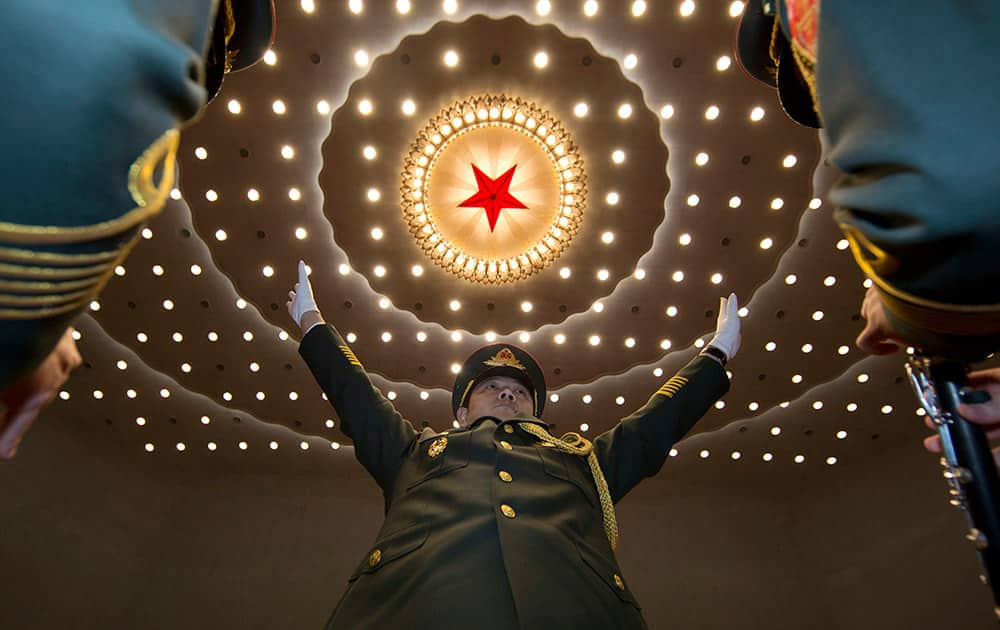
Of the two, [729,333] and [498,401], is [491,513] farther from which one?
[729,333]

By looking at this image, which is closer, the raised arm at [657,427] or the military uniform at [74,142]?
the military uniform at [74,142]

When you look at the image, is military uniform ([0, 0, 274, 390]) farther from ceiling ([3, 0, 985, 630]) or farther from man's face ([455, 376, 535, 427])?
ceiling ([3, 0, 985, 630])

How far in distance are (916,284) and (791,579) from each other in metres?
3.58

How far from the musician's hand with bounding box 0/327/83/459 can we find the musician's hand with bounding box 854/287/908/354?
1.08 meters

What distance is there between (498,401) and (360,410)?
514 millimetres

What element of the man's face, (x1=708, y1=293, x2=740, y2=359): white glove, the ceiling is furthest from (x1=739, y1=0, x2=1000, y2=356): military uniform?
the ceiling

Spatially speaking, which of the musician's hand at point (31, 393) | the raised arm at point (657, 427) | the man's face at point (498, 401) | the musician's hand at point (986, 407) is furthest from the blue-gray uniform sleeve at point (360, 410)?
the musician's hand at point (986, 407)

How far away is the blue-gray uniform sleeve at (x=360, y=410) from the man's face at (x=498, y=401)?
318 mm

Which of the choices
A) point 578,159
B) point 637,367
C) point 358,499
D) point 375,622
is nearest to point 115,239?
point 375,622

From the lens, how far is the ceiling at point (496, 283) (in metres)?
2.59

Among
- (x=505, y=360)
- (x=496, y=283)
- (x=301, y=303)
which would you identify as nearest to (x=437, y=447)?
(x=505, y=360)

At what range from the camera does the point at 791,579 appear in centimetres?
352

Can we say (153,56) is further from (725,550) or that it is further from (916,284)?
(725,550)

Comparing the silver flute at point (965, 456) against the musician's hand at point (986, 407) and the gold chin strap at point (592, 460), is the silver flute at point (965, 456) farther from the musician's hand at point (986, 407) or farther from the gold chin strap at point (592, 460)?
the gold chin strap at point (592, 460)
